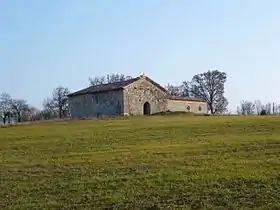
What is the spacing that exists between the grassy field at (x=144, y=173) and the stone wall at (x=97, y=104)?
117 ft

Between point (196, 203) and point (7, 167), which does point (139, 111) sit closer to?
point (7, 167)

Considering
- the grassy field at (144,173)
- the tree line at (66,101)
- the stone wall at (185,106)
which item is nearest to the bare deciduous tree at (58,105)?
the tree line at (66,101)

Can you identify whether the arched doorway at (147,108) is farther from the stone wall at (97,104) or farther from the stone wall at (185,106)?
the stone wall at (185,106)

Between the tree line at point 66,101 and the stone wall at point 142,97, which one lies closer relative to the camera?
the stone wall at point 142,97

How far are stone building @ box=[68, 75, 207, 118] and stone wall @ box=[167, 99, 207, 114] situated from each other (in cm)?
24

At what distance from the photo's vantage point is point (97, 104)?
2729 inches

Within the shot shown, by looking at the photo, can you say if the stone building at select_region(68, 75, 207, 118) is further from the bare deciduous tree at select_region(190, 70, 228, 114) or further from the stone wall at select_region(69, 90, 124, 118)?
the bare deciduous tree at select_region(190, 70, 228, 114)

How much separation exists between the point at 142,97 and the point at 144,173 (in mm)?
49924

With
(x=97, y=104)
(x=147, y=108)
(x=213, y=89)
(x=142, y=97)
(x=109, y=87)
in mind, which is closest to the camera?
(x=142, y=97)

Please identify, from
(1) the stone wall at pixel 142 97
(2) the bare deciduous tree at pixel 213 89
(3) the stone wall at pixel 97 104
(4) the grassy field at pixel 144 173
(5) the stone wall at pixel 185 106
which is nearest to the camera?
(4) the grassy field at pixel 144 173

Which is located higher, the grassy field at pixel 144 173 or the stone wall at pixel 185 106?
the stone wall at pixel 185 106

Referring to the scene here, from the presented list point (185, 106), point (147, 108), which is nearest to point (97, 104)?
point (147, 108)

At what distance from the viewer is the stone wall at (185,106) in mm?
74500

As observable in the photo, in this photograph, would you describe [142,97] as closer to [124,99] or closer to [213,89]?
[124,99]
